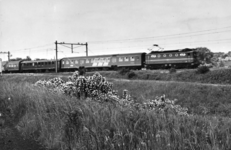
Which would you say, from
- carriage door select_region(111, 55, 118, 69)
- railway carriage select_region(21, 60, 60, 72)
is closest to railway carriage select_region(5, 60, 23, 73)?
railway carriage select_region(21, 60, 60, 72)

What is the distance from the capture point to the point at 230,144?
3.81 meters

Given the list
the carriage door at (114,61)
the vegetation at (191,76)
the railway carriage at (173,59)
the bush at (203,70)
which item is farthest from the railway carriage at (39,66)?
the bush at (203,70)

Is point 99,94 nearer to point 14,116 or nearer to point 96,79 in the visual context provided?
point 96,79

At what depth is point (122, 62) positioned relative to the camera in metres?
45.9

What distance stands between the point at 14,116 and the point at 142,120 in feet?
16.4

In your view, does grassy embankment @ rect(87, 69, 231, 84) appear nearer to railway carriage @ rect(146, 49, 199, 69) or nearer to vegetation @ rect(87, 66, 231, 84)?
vegetation @ rect(87, 66, 231, 84)

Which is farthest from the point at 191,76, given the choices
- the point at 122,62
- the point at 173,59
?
the point at 122,62

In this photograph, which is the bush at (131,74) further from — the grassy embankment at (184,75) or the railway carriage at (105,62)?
the railway carriage at (105,62)

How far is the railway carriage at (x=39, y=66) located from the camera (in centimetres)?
5344

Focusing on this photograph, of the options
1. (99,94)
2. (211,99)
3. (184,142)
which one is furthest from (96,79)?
(211,99)

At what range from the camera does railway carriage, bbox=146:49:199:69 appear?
39344 millimetres

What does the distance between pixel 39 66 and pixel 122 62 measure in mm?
18660

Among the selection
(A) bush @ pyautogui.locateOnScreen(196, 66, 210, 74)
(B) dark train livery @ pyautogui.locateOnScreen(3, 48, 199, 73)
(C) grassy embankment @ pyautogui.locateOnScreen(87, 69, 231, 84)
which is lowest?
(C) grassy embankment @ pyautogui.locateOnScreen(87, 69, 231, 84)

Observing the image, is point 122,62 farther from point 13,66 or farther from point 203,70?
point 13,66
